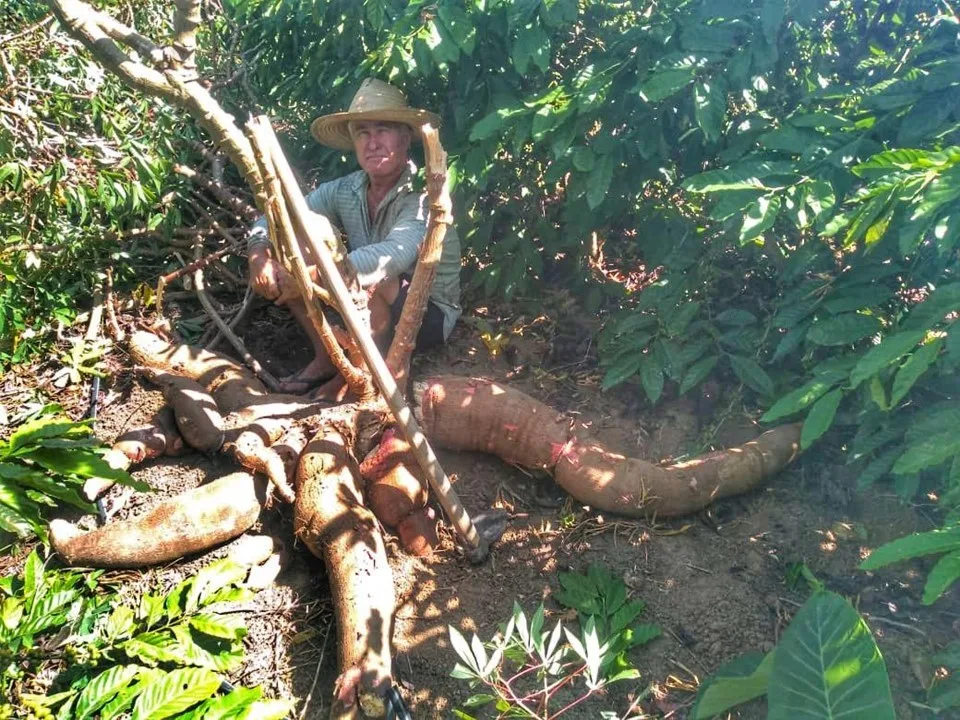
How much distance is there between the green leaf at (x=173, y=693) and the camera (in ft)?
5.96

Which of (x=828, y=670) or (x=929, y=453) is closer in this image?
(x=828, y=670)

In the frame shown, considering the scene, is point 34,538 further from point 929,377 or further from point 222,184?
point 929,377

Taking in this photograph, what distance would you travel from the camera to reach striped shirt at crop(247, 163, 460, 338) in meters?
2.51

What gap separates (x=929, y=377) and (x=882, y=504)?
51 centimetres

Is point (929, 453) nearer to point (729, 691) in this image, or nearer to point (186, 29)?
point (729, 691)

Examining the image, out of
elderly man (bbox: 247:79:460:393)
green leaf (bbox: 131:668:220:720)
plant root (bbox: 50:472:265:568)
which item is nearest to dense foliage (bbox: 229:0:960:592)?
elderly man (bbox: 247:79:460:393)

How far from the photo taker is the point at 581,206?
116 inches

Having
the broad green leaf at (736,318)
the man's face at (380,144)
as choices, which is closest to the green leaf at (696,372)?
the broad green leaf at (736,318)

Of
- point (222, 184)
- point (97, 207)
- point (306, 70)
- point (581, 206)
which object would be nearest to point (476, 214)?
point (581, 206)

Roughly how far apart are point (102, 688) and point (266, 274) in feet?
4.22

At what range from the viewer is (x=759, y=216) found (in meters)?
1.96

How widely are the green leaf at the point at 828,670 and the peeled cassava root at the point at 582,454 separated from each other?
978 mm

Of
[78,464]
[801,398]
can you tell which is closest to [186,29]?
[78,464]

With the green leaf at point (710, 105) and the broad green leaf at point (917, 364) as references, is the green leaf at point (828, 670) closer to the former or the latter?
the broad green leaf at point (917, 364)
